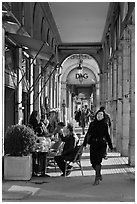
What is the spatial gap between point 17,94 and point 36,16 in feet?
17.2

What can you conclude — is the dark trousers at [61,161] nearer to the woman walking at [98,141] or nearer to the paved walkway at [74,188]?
the paved walkway at [74,188]

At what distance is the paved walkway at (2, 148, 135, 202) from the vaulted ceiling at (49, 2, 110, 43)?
8749 mm

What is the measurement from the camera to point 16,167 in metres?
8.59

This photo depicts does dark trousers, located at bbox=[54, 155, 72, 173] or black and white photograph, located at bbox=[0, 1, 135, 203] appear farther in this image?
dark trousers, located at bbox=[54, 155, 72, 173]

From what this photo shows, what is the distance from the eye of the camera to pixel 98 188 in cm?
782

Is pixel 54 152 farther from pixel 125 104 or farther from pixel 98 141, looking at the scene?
pixel 125 104

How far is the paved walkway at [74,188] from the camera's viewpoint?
6.91 meters

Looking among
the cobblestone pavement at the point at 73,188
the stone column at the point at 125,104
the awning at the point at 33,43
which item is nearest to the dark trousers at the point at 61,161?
the cobblestone pavement at the point at 73,188

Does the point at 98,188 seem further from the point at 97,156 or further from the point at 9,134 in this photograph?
the point at 9,134

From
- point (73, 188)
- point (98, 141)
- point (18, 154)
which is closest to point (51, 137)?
point (18, 154)

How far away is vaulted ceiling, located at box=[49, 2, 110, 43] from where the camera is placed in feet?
55.8

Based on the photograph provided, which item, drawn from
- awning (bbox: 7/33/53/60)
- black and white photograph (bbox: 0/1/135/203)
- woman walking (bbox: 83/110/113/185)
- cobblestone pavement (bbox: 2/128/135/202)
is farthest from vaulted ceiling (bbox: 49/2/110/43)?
woman walking (bbox: 83/110/113/185)

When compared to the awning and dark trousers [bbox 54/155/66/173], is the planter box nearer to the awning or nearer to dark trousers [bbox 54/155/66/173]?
dark trousers [bbox 54/155/66/173]

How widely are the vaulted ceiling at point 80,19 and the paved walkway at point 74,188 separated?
8749mm
